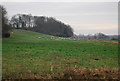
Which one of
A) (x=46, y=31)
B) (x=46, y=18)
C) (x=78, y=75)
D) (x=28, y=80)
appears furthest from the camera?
(x=46, y=18)

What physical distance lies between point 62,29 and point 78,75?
12372 centimetres

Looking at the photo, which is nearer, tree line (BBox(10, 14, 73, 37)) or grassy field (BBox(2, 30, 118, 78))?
grassy field (BBox(2, 30, 118, 78))

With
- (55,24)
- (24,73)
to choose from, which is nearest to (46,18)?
(55,24)

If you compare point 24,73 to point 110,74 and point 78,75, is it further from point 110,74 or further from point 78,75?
point 110,74

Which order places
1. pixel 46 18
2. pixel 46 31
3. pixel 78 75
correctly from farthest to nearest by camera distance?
pixel 46 18 < pixel 46 31 < pixel 78 75

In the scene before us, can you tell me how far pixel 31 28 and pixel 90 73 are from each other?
4719 inches

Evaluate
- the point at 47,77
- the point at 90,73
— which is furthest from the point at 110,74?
the point at 47,77

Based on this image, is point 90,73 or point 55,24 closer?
point 90,73

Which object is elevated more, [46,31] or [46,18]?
[46,18]

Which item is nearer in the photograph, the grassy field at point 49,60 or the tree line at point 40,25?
the grassy field at point 49,60

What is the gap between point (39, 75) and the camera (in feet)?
27.9

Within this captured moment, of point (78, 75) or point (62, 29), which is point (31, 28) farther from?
point (78, 75)

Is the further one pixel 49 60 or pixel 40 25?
pixel 40 25

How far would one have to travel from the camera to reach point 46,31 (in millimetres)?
124062
